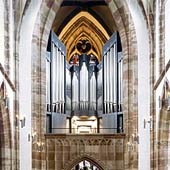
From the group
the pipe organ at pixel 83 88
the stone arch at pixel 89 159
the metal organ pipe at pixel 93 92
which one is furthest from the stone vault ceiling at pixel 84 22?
the stone arch at pixel 89 159

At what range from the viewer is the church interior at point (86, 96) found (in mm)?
21062

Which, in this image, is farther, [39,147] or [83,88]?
[83,88]

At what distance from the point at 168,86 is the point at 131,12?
186 inches

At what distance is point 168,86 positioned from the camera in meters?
19.2

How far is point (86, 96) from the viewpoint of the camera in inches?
1054

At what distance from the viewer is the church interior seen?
21062 millimetres

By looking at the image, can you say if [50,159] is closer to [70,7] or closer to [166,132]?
[166,132]

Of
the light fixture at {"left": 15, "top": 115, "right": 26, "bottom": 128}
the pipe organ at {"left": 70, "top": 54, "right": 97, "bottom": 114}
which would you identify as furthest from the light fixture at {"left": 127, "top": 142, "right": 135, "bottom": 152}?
the pipe organ at {"left": 70, "top": 54, "right": 97, "bottom": 114}

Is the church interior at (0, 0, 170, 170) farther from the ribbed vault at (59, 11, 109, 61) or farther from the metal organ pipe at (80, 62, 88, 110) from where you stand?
the ribbed vault at (59, 11, 109, 61)

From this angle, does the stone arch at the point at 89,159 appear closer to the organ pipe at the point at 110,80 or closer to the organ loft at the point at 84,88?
the organ loft at the point at 84,88

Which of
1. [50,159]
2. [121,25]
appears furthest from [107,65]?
[50,159]

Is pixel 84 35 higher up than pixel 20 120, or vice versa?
pixel 84 35

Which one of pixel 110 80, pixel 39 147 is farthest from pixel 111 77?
pixel 39 147

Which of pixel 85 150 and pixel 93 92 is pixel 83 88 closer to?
pixel 93 92
